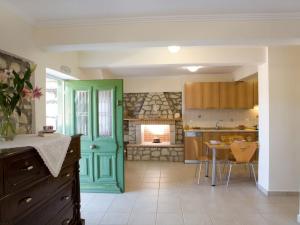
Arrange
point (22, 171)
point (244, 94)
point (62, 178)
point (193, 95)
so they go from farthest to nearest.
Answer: point (193, 95) < point (244, 94) < point (62, 178) < point (22, 171)

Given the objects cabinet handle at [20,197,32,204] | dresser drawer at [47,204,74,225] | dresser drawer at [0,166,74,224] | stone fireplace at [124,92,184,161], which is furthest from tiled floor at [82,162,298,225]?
stone fireplace at [124,92,184,161]

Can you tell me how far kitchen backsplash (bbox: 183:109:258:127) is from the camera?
24.0 ft

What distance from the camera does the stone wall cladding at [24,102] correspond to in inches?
98.1

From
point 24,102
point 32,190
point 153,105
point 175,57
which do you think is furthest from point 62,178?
point 153,105

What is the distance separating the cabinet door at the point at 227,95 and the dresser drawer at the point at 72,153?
16.8 feet

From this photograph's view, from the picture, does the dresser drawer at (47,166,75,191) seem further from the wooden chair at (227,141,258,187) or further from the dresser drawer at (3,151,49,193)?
the wooden chair at (227,141,258,187)

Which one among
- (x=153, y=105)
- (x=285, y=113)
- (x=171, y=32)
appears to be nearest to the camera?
(x=171, y=32)

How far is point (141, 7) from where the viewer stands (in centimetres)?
258

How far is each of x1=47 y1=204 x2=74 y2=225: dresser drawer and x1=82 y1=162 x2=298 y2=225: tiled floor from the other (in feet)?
2.21

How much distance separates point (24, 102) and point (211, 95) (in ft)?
17.3

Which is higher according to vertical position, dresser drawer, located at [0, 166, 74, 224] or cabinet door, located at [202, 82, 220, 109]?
cabinet door, located at [202, 82, 220, 109]

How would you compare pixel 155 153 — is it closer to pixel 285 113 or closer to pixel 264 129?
pixel 264 129

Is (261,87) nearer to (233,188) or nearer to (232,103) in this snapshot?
(233,188)

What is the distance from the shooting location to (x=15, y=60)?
2652 mm
